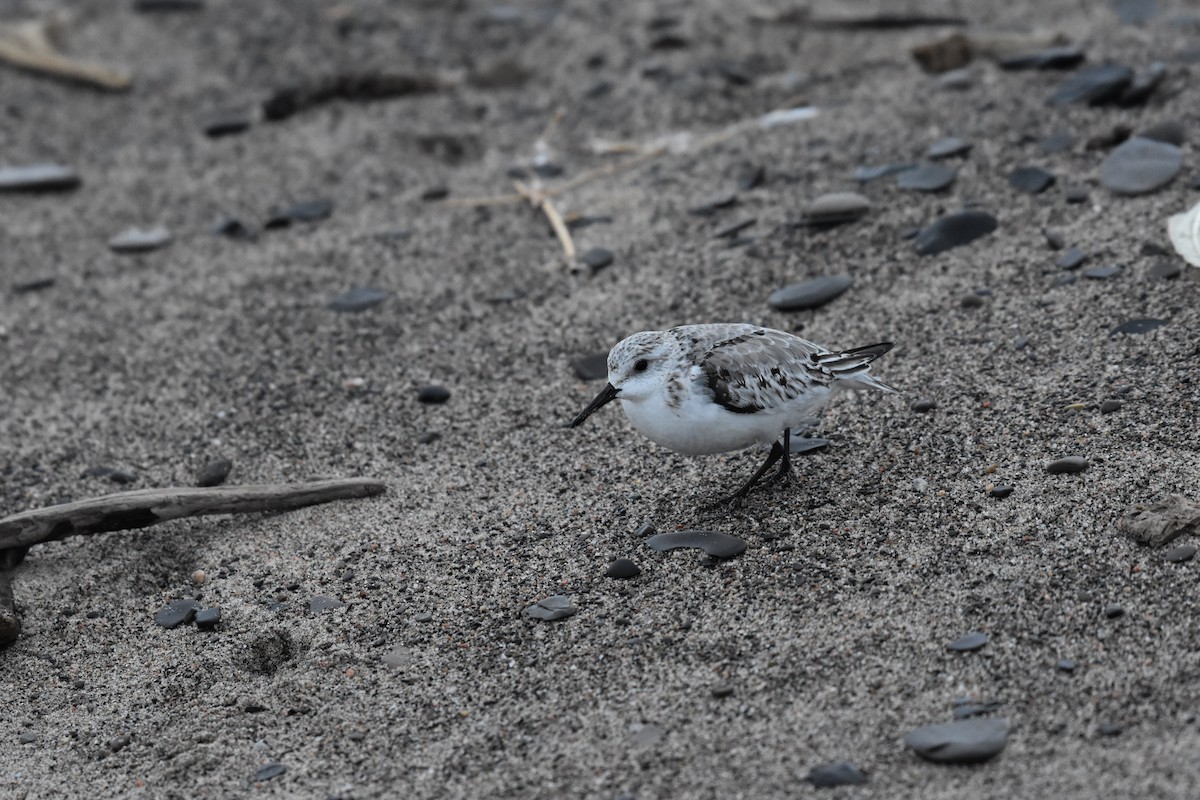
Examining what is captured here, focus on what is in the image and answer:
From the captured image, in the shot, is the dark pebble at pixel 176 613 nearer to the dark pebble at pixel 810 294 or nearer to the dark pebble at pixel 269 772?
the dark pebble at pixel 269 772

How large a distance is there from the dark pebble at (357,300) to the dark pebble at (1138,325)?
11.0 feet

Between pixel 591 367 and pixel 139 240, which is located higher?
pixel 139 240

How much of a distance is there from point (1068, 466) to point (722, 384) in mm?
1163

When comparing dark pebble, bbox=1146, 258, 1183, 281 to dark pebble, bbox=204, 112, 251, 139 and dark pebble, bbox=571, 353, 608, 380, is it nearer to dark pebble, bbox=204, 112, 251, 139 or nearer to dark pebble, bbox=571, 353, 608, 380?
dark pebble, bbox=571, 353, 608, 380

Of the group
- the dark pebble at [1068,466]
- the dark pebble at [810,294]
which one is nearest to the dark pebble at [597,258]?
the dark pebble at [810,294]

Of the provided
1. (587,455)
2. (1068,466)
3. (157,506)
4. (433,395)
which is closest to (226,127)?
(433,395)

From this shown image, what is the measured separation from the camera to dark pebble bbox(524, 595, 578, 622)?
4051 mm

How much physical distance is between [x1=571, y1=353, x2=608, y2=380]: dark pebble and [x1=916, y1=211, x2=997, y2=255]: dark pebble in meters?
1.51

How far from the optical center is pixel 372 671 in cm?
395

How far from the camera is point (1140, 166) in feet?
18.8

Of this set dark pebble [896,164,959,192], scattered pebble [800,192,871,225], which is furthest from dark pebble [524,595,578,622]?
dark pebble [896,164,959,192]

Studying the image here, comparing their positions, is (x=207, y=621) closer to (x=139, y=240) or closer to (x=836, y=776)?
(x=836, y=776)

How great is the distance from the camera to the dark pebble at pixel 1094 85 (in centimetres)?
636

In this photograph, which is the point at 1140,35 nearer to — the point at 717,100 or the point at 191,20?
the point at 717,100
